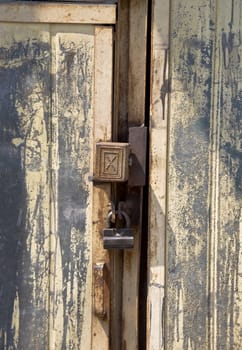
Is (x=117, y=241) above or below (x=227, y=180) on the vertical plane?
below

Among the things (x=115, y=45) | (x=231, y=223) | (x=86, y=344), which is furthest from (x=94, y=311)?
(x=115, y=45)

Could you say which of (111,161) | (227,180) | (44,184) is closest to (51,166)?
(44,184)

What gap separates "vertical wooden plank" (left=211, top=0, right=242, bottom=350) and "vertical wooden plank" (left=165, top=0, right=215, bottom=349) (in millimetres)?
27

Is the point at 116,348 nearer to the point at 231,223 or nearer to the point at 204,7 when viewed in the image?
the point at 231,223

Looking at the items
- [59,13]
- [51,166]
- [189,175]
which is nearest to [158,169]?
[189,175]

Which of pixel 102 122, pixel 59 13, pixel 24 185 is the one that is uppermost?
pixel 59 13

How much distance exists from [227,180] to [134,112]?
33cm

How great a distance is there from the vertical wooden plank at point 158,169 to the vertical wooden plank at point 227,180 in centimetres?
15

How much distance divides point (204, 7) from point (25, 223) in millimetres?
803

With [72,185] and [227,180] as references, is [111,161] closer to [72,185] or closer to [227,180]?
[72,185]

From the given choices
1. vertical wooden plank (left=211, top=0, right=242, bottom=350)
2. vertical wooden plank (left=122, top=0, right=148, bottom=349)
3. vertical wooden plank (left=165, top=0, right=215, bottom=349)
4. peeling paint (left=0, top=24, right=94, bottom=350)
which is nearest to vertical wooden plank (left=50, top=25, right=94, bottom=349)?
peeling paint (left=0, top=24, right=94, bottom=350)

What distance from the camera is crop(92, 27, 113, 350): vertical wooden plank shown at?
1510mm

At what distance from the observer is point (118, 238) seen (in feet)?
4.87

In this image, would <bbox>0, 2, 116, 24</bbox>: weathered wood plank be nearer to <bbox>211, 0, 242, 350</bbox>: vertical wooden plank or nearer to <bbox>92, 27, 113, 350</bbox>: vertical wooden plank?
<bbox>92, 27, 113, 350</bbox>: vertical wooden plank
